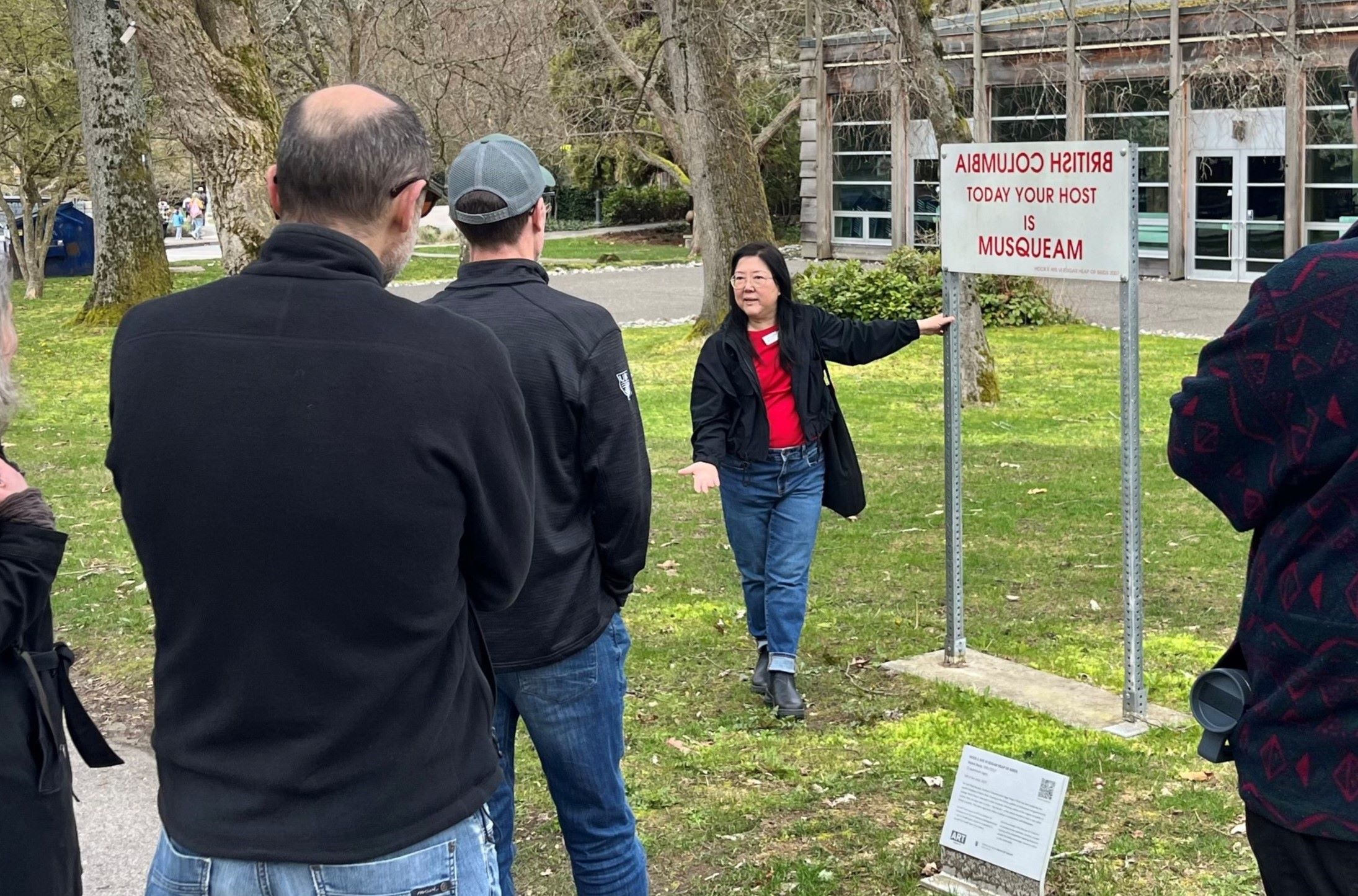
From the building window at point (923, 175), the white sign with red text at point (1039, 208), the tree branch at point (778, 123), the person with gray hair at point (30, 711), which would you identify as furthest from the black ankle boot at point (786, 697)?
the tree branch at point (778, 123)

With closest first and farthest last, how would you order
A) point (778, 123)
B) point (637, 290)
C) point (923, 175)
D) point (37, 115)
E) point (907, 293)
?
1. point (907, 293)
2. point (637, 290)
3. point (37, 115)
4. point (923, 175)
5. point (778, 123)

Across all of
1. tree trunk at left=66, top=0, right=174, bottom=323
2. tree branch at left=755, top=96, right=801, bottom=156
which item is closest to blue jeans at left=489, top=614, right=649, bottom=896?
tree trunk at left=66, top=0, right=174, bottom=323

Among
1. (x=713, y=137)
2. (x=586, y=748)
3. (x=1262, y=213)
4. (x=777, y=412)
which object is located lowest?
(x=586, y=748)

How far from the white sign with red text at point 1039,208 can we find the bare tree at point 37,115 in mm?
26090

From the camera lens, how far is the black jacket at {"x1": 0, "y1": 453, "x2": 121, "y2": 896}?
8.38 feet

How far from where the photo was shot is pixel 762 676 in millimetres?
6055

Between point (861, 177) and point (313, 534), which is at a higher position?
point (861, 177)

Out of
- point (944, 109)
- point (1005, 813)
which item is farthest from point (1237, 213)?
point (1005, 813)

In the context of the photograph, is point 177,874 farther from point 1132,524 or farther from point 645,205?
point 645,205

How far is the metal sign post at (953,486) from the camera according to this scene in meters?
6.34

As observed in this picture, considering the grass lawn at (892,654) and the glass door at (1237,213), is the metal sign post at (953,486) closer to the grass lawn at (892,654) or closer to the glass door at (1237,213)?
the grass lawn at (892,654)

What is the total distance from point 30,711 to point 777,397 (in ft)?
11.6

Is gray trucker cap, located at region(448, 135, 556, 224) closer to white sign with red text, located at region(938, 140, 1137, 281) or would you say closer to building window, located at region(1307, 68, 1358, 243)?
white sign with red text, located at region(938, 140, 1137, 281)

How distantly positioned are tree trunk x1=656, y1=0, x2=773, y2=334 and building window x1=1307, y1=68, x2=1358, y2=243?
36.6ft
